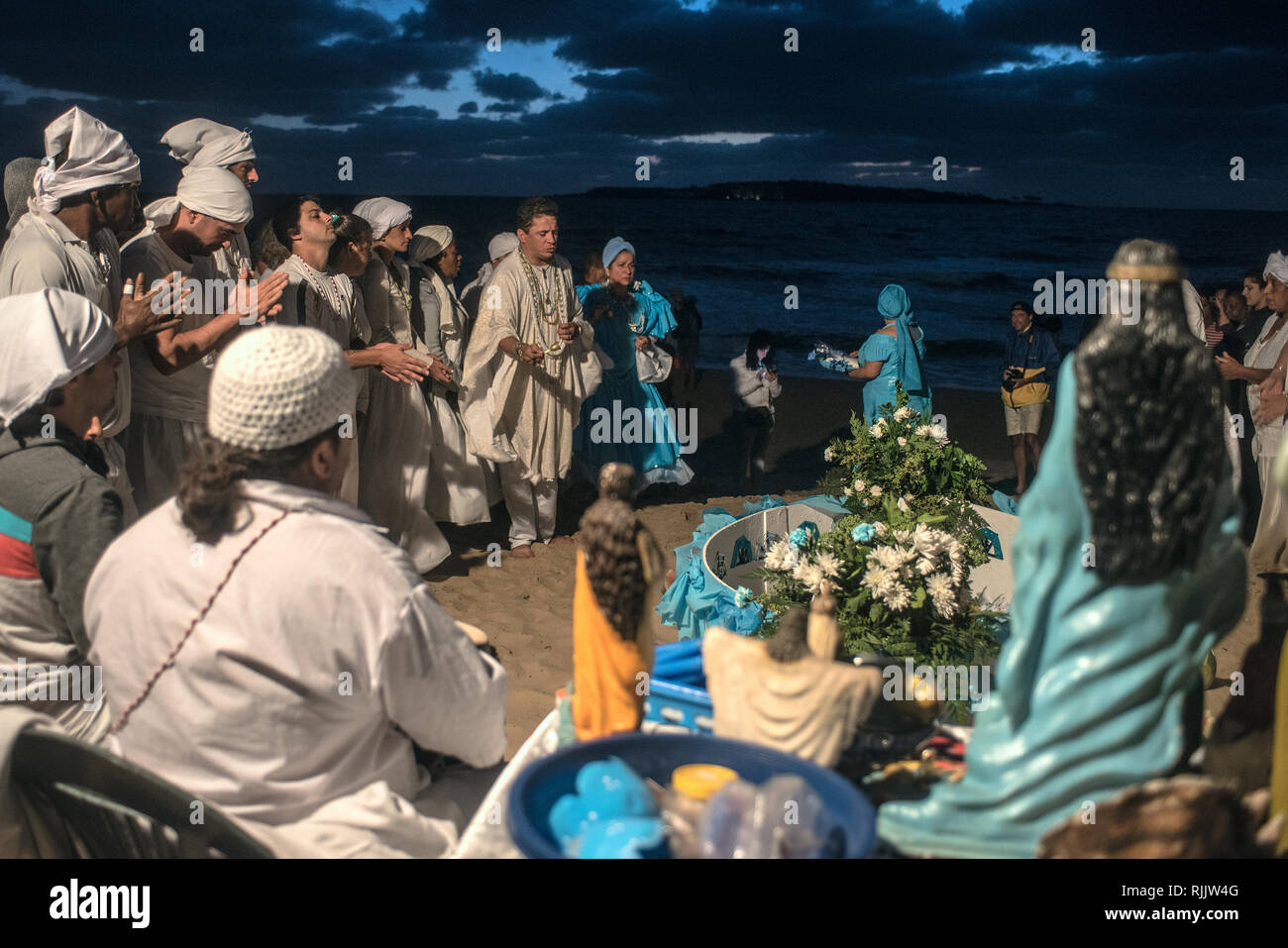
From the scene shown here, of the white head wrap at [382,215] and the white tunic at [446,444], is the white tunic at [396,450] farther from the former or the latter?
the white tunic at [446,444]

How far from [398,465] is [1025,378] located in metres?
5.04

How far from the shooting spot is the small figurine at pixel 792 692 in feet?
8.30

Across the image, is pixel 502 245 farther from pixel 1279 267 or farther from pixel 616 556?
pixel 616 556

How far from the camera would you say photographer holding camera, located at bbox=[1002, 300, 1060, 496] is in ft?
30.1

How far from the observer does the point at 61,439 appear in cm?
326

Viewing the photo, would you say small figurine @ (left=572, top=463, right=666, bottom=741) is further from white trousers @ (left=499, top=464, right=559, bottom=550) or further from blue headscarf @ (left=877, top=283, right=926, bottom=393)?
blue headscarf @ (left=877, top=283, right=926, bottom=393)

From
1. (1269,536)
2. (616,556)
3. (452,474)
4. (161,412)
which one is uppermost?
(161,412)

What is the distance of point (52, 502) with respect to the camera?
3068 millimetres

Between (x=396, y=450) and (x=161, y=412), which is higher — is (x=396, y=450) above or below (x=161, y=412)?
below

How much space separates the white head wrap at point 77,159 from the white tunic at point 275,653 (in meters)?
2.54

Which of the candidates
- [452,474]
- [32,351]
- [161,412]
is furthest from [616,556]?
[452,474]

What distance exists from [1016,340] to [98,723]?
7824 millimetres
